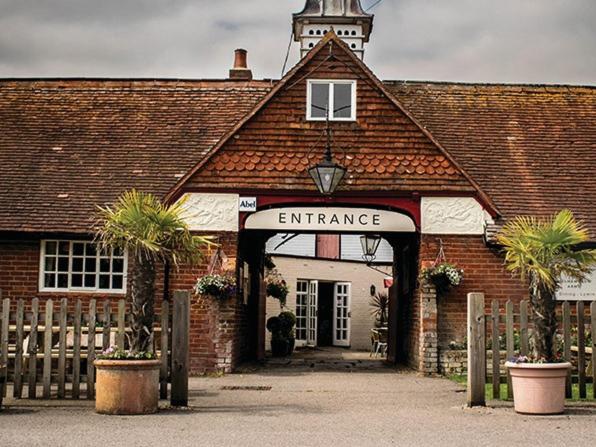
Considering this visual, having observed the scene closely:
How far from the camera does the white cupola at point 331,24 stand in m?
30.2

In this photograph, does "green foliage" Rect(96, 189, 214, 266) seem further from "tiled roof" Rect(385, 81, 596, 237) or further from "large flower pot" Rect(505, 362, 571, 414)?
"tiled roof" Rect(385, 81, 596, 237)

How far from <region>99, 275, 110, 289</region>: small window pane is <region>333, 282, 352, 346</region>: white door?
17184 mm

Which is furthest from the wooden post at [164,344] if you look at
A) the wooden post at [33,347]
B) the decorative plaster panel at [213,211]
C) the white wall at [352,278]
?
the white wall at [352,278]

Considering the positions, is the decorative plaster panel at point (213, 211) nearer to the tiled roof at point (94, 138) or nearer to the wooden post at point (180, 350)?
the tiled roof at point (94, 138)

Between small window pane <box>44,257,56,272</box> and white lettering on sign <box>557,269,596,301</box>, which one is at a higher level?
small window pane <box>44,257,56,272</box>

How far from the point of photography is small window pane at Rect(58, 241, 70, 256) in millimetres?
18531

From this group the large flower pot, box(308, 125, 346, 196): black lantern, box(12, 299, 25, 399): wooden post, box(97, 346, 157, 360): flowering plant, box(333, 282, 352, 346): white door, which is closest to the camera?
the large flower pot

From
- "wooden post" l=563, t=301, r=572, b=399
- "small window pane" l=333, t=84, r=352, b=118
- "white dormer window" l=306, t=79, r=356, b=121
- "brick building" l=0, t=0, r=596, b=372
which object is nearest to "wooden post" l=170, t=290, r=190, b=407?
"wooden post" l=563, t=301, r=572, b=399

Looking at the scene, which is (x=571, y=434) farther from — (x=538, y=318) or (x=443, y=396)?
(x=443, y=396)

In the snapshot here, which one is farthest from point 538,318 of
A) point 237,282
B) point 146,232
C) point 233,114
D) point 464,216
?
point 233,114

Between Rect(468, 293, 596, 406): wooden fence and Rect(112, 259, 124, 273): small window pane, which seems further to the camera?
Rect(112, 259, 124, 273): small window pane

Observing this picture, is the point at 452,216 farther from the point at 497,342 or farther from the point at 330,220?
the point at 497,342

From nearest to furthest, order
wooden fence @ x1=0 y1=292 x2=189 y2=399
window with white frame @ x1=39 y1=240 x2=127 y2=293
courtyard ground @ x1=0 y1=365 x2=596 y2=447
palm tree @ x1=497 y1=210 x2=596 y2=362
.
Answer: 1. courtyard ground @ x1=0 y1=365 x2=596 y2=447
2. palm tree @ x1=497 y1=210 x2=596 y2=362
3. wooden fence @ x1=0 y1=292 x2=189 y2=399
4. window with white frame @ x1=39 y1=240 x2=127 y2=293

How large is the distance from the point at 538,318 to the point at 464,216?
6.39 m
